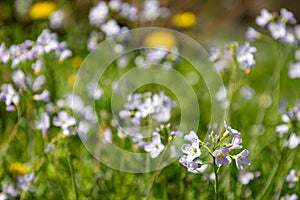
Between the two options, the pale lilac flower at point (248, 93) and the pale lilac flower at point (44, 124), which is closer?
the pale lilac flower at point (44, 124)

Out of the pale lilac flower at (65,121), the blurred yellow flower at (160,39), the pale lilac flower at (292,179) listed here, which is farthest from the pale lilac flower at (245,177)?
the blurred yellow flower at (160,39)

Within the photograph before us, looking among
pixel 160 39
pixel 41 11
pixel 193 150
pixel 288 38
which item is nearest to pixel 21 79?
pixel 193 150

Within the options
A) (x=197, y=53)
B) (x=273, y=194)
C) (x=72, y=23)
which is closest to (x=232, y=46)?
(x=273, y=194)

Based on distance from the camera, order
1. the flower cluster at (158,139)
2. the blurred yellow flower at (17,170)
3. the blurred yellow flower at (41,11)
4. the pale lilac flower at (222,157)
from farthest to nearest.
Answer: the blurred yellow flower at (41,11) < the blurred yellow flower at (17,170) < the flower cluster at (158,139) < the pale lilac flower at (222,157)

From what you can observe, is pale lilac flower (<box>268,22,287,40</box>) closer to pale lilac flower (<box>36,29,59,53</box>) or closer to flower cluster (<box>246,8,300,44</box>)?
flower cluster (<box>246,8,300,44</box>)

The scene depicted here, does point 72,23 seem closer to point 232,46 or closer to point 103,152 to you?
point 103,152

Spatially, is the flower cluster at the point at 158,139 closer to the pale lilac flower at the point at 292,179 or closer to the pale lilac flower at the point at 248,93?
the pale lilac flower at the point at 292,179

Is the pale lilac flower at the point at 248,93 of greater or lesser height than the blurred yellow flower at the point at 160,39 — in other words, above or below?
A: below
